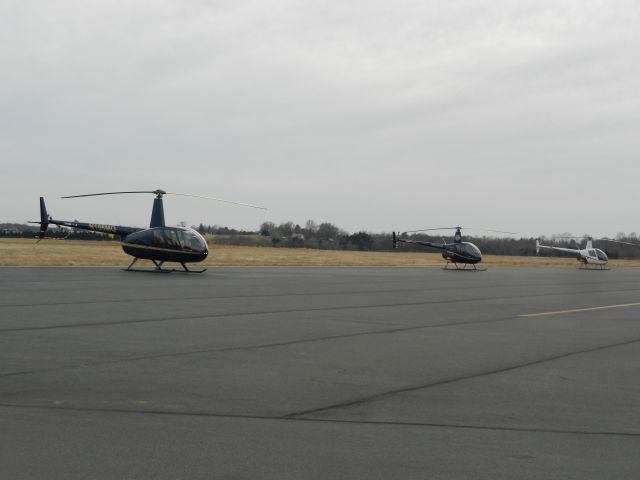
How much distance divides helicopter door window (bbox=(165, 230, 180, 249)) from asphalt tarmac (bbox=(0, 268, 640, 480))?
1819 cm

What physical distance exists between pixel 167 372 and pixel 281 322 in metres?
6.62

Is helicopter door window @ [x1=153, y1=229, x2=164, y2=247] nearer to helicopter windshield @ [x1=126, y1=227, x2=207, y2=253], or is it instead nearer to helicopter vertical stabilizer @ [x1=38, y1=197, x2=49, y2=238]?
helicopter windshield @ [x1=126, y1=227, x2=207, y2=253]

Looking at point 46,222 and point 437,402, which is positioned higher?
point 46,222

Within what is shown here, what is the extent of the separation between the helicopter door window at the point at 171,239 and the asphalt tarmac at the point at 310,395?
1819 cm

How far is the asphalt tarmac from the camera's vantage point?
18.6ft

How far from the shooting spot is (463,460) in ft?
19.0

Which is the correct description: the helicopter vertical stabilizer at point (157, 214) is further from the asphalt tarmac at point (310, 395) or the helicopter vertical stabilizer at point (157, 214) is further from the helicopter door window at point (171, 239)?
the asphalt tarmac at point (310, 395)

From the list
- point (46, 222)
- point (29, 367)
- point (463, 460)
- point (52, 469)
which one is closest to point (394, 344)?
point (29, 367)

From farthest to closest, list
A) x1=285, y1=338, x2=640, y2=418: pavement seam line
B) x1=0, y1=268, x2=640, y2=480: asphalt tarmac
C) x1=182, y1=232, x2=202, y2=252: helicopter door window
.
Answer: x1=182, y1=232, x2=202, y2=252: helicopter door window < x1=285, y1=338, x2=640, y2=418: pavement seam line < x1=0, y1=268, x2=640, y2=480: asphalt tarmac

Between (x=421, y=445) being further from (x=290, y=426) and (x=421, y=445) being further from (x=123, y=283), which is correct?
(x=123, y=283)

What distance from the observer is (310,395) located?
8250 mm

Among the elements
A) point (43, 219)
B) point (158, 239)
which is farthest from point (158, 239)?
point (43, 219)

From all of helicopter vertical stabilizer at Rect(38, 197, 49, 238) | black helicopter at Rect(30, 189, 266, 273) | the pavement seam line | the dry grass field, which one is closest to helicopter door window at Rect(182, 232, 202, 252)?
black helicopter at Rect(30, 189, 266, 273)

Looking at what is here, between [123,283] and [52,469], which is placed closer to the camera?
[52,469]
